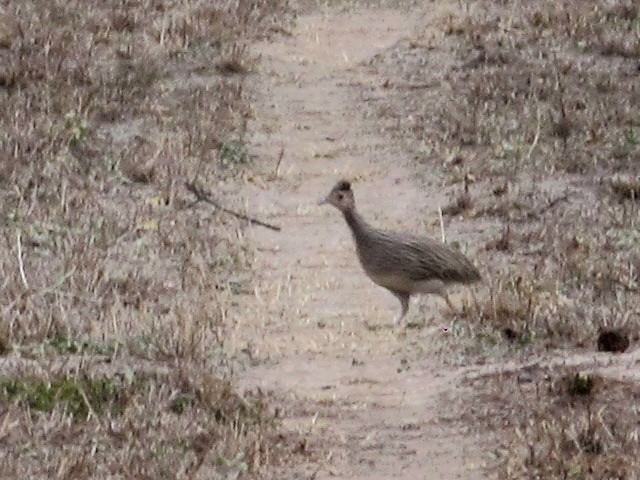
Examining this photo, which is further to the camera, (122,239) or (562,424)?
(122,239)

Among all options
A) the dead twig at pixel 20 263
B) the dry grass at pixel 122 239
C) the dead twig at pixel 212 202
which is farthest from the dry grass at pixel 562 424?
the dead twig at pixel 212 202

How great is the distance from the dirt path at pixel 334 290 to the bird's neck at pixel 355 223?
408 mm

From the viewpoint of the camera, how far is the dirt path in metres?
8.40

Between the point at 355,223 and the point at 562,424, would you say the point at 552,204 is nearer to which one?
the point at 355,223

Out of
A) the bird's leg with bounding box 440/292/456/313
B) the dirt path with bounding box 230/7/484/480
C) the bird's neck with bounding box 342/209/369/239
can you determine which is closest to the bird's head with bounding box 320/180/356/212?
the bird's neck with bounding box 342/209/369/239

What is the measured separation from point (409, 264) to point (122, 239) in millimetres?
2232

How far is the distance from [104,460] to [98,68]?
29.0 ft

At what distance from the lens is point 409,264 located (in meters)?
10.5

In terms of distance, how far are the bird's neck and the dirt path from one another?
1.34 ft

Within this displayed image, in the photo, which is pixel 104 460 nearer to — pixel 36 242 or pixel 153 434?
pixel 153 434

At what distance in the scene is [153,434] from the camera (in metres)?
8.01

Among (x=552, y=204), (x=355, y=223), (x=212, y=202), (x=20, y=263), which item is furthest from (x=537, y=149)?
(x=20, y=263)

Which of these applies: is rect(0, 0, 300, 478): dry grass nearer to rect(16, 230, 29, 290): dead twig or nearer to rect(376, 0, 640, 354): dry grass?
rect(16, 230, 29, 290): dead twig

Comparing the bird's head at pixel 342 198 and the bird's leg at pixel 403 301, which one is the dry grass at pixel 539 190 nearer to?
the bird's leg at pixel 403 301
